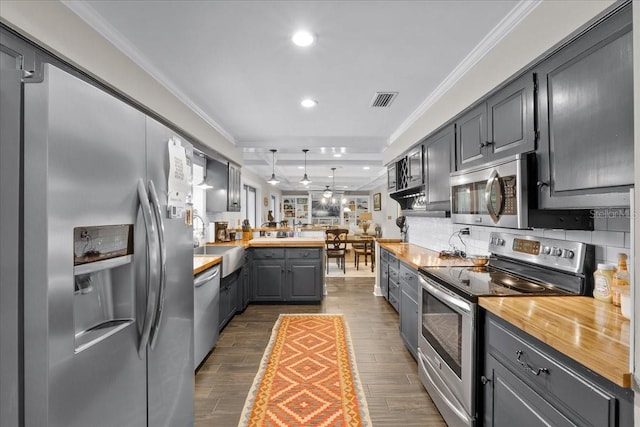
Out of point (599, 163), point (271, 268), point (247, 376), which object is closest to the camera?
point (599, 163)

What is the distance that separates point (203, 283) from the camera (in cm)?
260

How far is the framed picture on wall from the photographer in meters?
11.5

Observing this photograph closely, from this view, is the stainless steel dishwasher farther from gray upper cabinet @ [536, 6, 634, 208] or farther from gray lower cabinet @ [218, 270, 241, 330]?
gray upper cabinet @ [536, 6, 634, 208]

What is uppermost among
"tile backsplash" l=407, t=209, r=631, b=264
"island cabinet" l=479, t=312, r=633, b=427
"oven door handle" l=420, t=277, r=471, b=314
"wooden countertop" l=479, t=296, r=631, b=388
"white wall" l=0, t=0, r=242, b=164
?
"white wall" l=0, t=0, r=242, b=164

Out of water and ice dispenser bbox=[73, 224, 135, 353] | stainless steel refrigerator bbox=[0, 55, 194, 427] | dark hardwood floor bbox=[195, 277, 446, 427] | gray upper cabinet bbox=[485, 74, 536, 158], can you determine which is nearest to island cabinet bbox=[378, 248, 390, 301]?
dark hardwood floor bbox=[195, 277, 446, 427]

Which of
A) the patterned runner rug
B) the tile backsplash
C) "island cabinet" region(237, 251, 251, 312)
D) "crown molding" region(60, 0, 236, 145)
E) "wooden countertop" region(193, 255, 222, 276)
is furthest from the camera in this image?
"island cabinet" region(237, 251, 251, 312)

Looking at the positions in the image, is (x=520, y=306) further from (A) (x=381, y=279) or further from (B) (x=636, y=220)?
(A) (x=381, y=279)

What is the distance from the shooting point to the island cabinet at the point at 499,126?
1.67 metres

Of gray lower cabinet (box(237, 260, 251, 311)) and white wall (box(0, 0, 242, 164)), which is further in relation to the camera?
gray lower cabinet (box(237, 260, 251, 311))

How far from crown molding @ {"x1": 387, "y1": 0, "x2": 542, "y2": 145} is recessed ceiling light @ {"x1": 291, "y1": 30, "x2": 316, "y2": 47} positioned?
1203 mm

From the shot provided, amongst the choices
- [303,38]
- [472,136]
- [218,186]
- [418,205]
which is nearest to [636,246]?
[472,136]

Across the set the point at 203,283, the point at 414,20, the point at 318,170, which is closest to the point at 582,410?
the point at 414,20

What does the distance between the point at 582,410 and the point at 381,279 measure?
3.67 m

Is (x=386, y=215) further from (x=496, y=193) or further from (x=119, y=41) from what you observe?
(x=119, y=41)
